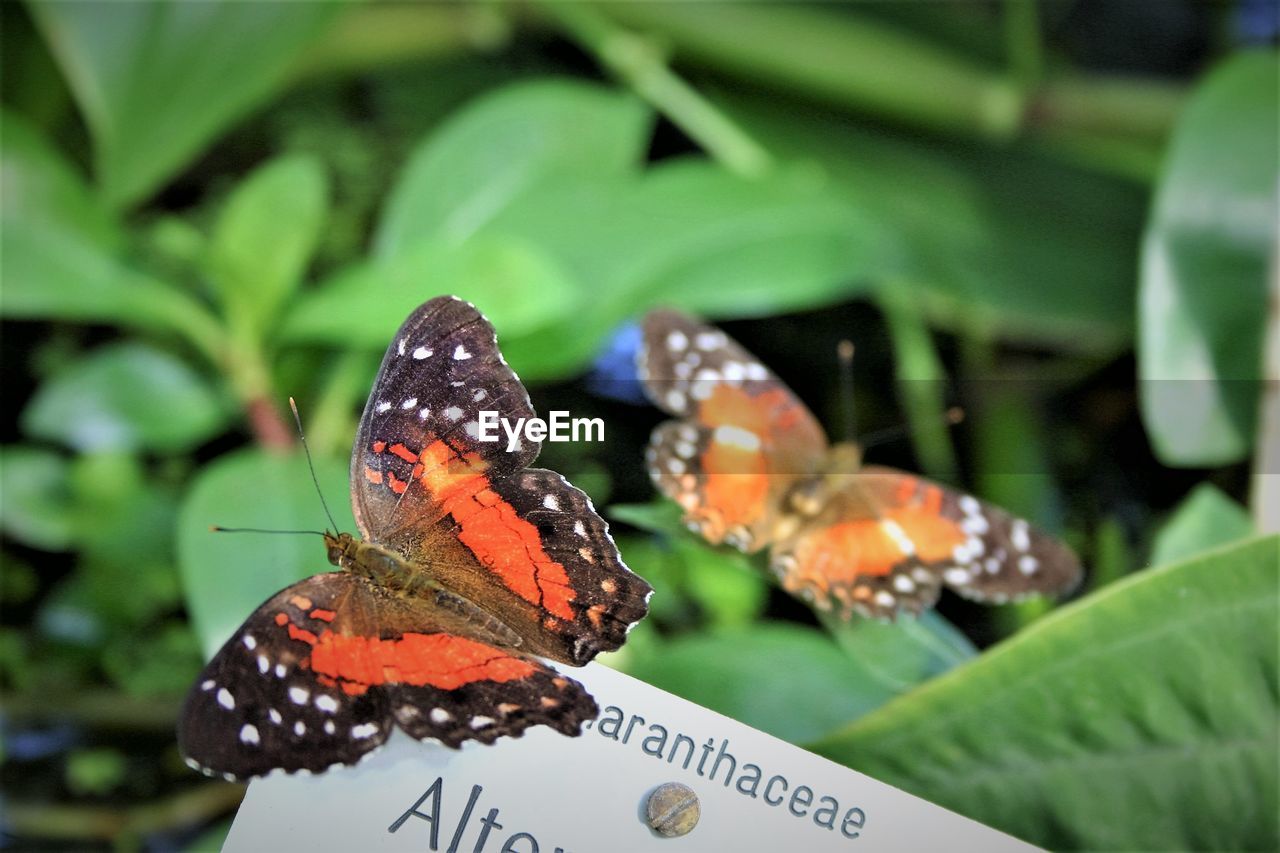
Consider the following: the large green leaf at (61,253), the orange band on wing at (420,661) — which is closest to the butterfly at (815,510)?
the orange band on wing at (420,661)

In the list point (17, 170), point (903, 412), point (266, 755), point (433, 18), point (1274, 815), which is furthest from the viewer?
point (433, 18)

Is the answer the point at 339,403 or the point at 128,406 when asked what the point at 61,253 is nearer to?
the point at 128,406

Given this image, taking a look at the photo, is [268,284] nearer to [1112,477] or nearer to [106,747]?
[106,747]

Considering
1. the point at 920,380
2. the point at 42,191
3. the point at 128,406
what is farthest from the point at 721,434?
the point at 42,191

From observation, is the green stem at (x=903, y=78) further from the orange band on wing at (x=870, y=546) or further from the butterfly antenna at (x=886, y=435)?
the orange band on wing at (x=870, y=546)

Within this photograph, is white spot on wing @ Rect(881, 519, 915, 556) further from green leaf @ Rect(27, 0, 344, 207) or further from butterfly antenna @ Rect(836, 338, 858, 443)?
green leaf @ Rect(27, 0, 344, 207)

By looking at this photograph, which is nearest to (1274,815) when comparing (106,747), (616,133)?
(616,133)
